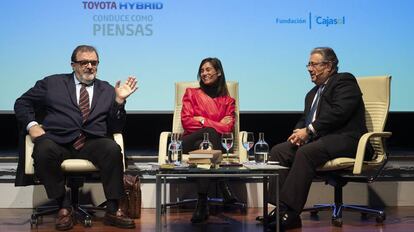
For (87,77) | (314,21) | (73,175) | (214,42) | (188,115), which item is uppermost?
(314,21)

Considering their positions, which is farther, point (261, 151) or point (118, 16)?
point (118, 16)

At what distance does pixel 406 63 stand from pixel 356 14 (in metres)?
0.60

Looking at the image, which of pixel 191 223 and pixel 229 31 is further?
pixel 229 31

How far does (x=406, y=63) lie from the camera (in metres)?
5.32

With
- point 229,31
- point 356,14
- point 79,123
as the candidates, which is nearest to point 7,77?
point 79,123

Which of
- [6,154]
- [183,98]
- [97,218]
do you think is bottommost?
[97,218]

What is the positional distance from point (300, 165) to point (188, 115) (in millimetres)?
1095

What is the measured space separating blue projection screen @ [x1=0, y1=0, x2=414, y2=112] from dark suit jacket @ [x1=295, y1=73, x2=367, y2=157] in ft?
3.67

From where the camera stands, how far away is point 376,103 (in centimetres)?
439

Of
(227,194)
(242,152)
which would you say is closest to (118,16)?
(242,152)

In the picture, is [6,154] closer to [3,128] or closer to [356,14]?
[3,128]

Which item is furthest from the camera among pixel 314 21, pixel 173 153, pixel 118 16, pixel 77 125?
pixel 314 21

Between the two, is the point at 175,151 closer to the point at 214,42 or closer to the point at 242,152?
the point at 242,152

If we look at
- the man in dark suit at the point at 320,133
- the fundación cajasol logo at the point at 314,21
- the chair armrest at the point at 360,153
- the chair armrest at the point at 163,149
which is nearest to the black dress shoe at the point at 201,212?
the chair armrest at the point at 163,149
